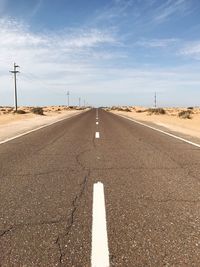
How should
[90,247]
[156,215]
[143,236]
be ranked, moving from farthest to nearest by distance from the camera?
1. [156,215]
2. [143,236]
3. [90,247]

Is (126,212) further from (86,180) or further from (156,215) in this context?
(86,180)

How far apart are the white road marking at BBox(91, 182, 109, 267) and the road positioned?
0.04 meters

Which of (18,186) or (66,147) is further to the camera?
(66,147)

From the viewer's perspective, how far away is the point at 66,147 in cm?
1240

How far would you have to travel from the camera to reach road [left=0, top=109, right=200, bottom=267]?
356cm

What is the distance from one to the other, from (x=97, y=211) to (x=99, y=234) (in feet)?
2.69

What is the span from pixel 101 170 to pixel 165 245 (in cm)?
424

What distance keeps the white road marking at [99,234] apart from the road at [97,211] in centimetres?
4

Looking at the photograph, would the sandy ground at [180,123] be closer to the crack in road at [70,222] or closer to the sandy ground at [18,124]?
the sandy ground at [18,124]

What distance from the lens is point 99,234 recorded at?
160 inches

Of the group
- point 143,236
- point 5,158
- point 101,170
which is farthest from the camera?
point 5,158

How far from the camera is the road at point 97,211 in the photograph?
11.7 ft

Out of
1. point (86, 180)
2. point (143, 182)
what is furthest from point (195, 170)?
point (86, 180)

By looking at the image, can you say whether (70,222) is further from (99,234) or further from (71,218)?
(99,234)
